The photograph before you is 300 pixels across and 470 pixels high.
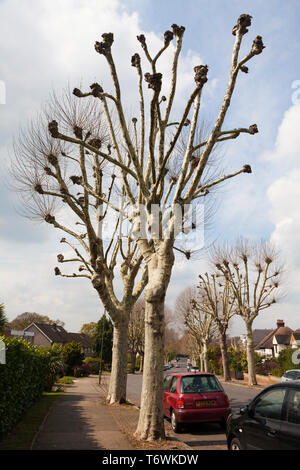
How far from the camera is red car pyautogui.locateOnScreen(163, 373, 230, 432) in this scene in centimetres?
915

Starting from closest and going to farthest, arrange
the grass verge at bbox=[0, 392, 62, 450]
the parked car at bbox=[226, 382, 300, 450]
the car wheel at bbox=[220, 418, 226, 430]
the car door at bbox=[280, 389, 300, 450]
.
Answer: the car door at bbox=[280, 389, 300, 450]
the parked car at bbox=[226, 382, 300, 450]
the grass verge at bbox=[0, 392, 62, 450]
the car wheel at bbox=[220, 418, 226, 430]

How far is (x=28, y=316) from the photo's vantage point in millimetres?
76312

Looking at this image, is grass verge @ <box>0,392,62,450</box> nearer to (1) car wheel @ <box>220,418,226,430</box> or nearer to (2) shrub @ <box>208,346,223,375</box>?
(1) car wheel @ <box>220,418,226,430</box>

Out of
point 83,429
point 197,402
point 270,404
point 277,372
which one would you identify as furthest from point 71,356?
point 270,404

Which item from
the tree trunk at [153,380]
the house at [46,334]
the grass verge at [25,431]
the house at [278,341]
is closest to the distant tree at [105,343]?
the house at [46,334]

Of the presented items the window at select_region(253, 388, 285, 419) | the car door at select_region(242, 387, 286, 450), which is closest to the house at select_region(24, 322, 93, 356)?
the car door at select_region(242, 387, 286, 450)

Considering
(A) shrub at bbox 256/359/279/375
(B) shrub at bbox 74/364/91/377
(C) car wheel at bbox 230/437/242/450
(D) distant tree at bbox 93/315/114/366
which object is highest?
(D) distant tree at bbox 93/315/114/366

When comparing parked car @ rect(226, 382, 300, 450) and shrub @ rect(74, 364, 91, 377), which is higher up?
shrub @ rect(74, 364, 91, 377)

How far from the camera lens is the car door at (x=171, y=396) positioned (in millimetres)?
9708

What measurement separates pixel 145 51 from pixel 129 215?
434 cm

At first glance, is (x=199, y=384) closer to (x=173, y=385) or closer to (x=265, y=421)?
(x=173, y=385)

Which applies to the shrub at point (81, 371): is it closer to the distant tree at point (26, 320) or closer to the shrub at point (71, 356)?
the shrub at point (71, 356)

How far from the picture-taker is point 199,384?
9.80 m
